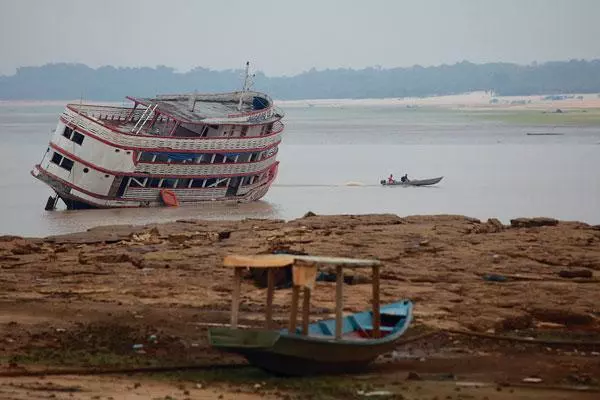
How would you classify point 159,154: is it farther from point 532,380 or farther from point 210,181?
point 532,380

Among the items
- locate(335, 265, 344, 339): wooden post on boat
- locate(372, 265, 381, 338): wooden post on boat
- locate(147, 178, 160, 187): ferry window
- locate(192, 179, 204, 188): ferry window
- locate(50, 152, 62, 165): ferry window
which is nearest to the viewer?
locate(335, 265, 344, 339): wooden post on boat

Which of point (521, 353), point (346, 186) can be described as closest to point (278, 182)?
point (346, 186)

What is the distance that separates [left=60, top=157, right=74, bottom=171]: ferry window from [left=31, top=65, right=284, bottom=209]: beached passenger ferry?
0.03 meters

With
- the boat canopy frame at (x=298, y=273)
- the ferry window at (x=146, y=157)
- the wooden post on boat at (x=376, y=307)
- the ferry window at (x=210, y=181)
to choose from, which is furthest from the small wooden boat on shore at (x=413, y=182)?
the boat canopy frame at (x=298, y=273)

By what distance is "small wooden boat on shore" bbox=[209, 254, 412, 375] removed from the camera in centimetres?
1549

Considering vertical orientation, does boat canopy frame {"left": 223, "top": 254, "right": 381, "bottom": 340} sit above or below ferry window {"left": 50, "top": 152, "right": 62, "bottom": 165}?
below

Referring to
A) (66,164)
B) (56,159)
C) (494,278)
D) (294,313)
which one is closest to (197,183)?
(66,164)

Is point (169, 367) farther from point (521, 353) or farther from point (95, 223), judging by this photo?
point (95, 223)

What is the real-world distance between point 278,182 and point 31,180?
1176cm

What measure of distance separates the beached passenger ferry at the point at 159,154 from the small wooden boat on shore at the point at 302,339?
1119 inches

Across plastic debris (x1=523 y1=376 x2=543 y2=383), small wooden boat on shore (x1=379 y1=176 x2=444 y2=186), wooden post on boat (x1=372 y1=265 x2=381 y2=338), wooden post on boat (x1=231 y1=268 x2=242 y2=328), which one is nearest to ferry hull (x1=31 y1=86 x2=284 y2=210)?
small wooden boat on shore (x1=379 y1=176 x2=444 y2=186)

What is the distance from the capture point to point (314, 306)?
835 inches

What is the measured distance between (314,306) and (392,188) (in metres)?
37.8

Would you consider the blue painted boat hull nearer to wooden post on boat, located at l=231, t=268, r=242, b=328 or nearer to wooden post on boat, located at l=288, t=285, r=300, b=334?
wooden post on boat, located at l=288, t=285, r=300, b=334
